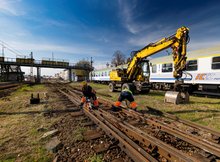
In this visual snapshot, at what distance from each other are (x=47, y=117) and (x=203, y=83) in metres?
12.5

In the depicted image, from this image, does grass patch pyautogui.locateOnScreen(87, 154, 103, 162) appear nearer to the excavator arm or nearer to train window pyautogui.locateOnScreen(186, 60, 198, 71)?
the excavator arm

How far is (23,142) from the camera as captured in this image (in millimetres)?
3857

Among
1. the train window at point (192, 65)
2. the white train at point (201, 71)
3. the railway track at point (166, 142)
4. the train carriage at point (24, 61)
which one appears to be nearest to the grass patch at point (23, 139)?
the railway track at point (166, 142)

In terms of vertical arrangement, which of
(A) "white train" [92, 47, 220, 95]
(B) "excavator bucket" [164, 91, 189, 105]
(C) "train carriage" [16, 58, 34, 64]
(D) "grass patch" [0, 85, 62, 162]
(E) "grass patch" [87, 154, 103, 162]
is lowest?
(D) "grass patch" [0, 85, 62, 162]

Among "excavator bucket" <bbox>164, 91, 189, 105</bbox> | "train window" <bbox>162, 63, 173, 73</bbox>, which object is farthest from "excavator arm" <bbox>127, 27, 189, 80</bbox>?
"train window" <bbox>162, 63, 173, 73</bbox>

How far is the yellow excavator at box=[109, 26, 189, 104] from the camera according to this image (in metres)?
8.09

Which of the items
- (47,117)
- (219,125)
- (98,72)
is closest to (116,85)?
(47,117)

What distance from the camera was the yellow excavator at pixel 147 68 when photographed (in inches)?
319

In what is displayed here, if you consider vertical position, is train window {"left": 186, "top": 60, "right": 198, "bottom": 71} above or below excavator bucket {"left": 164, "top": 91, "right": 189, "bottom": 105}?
above

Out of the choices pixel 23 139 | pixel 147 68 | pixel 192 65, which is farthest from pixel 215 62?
pixel 23 139

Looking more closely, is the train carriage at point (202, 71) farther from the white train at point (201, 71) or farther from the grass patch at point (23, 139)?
the grass patch at point (23, 139)

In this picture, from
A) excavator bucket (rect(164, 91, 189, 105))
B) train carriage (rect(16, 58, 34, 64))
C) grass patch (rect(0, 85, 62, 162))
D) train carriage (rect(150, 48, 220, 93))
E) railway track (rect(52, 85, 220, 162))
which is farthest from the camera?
train carriage (rect(16, 58, 34, 64))

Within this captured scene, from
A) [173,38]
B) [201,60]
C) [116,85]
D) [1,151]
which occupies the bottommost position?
[1,151]

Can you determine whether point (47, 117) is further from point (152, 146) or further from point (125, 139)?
point (152, 146)
